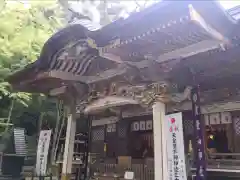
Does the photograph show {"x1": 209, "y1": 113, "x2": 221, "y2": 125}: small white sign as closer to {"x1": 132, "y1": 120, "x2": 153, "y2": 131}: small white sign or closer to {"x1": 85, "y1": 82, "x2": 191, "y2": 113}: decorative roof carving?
{"x1": 85, "y1": 82, "x2": 191, "y2": 113}: decorative roof carving

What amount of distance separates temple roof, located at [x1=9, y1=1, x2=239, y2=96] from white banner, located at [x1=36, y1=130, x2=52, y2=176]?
1770mm

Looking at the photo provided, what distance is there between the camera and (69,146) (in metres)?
7.48

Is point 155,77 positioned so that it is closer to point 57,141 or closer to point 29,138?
point 57,141

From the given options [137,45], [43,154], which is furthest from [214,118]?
[43,154]

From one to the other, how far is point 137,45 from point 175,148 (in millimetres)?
2057

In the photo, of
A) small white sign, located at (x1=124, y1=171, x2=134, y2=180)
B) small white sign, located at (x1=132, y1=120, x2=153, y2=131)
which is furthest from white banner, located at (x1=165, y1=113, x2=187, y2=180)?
small white sign, located at (x1=132, y1=120, x2=153, y2=131)

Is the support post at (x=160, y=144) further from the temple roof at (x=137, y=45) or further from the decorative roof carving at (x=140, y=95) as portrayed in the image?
the temple roof at (x=137, y=45)

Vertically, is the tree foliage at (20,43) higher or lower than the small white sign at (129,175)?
higher

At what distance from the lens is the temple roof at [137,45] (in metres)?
3.84

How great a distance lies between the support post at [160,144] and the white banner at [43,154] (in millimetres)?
4160

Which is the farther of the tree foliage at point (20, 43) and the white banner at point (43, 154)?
the tree foliage at point (20, 43)

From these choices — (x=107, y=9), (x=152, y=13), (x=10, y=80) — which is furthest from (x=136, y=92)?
(x=107, y=9)

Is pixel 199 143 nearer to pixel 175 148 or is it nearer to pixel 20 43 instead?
pixel 175 148

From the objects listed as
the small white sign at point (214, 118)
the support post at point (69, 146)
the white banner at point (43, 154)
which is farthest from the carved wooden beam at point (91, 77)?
the small white sign at point (214, 118)
